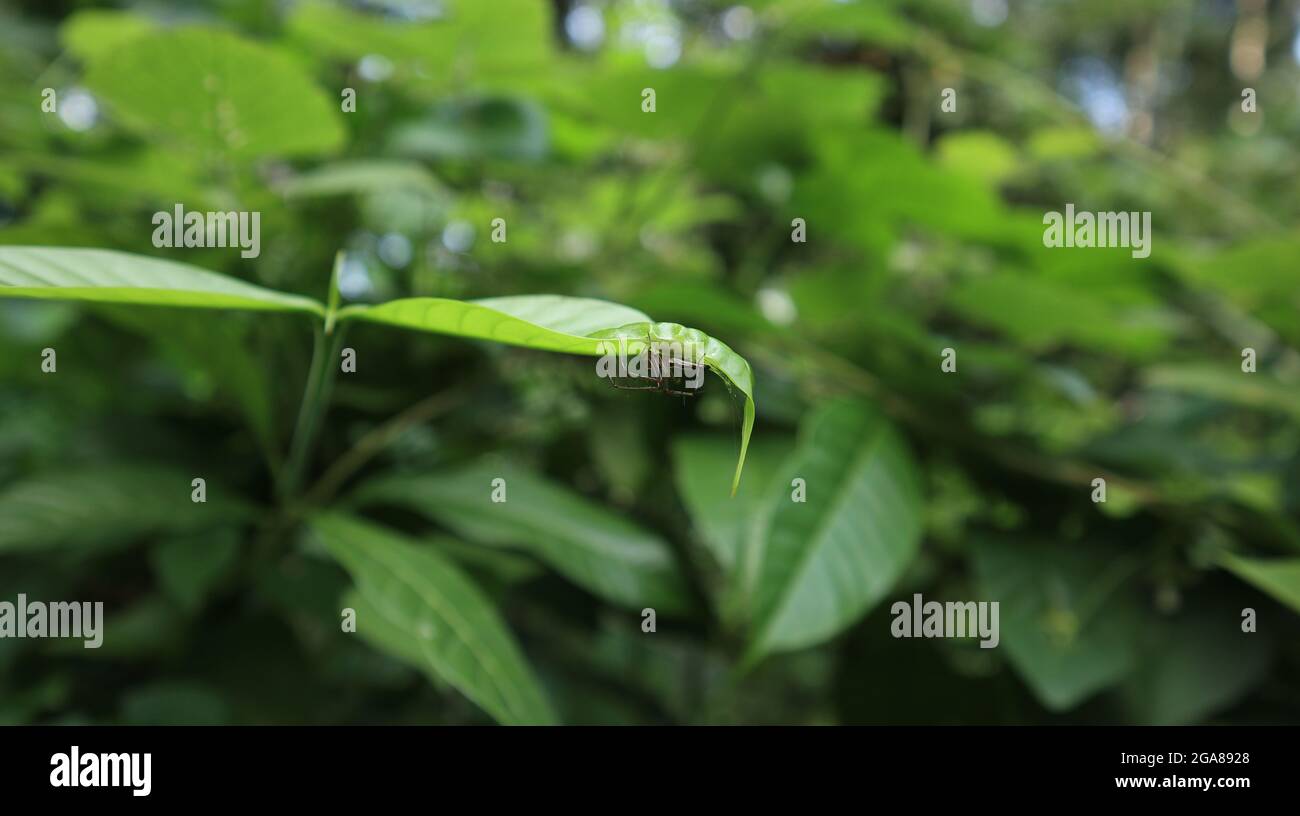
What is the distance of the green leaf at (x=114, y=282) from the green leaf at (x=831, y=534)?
33cm

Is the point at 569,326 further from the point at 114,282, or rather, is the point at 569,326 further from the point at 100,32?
the point at 100,32

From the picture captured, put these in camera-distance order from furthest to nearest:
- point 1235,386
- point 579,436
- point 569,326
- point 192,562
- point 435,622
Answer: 1. point 579,436
2. point 1235,386
3. point 192,562
4. point 435,622
5. point 569,326

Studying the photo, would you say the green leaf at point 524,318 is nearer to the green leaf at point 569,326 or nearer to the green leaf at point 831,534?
the green leaf at point 569,326

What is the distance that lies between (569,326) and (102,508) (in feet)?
1.56

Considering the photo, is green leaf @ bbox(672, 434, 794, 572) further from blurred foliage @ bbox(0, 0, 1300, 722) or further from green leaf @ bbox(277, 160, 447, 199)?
green leaf @ bbox(277, 160, 447, 199)

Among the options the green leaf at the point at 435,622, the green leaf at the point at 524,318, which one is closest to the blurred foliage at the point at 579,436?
the green leaf at the point at 435,622

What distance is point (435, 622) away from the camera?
1.64 ft

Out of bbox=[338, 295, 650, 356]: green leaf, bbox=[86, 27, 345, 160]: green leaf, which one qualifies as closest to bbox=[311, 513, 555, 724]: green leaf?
bbox=[338, 295, 650, 356]: green leaf

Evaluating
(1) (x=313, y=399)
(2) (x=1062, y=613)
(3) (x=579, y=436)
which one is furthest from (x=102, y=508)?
(2) (x=1062, y=613)

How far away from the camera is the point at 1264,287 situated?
777mm

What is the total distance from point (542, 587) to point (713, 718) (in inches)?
8.9

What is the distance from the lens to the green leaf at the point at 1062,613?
60 cm

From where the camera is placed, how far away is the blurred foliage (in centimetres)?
59

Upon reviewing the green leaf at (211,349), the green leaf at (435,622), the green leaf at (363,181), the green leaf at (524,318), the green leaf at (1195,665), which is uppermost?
the green leaf at (363,181)
